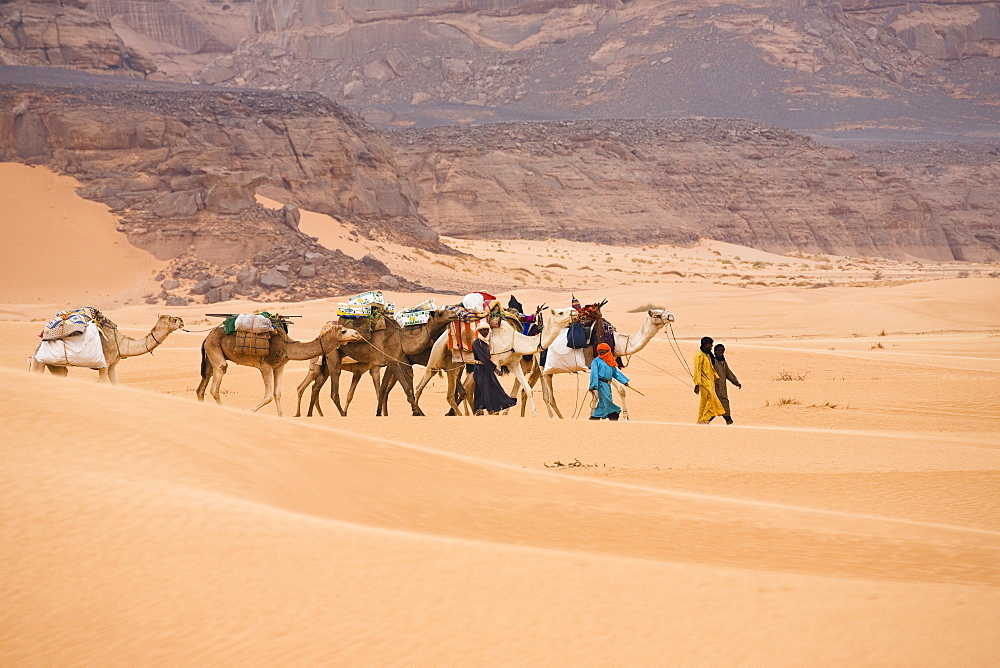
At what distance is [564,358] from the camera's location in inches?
659

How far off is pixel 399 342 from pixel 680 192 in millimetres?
70842

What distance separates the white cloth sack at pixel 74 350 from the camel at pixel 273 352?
4.56 ft

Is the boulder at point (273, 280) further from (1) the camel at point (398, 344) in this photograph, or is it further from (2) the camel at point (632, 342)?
(2) the camel at point (632, 342)

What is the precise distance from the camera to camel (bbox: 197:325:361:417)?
16.8m

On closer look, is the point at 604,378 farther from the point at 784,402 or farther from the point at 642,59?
the point at 642,59

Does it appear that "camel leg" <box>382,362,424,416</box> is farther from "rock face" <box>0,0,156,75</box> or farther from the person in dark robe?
"rock face" <box>0,0,156,75</box>

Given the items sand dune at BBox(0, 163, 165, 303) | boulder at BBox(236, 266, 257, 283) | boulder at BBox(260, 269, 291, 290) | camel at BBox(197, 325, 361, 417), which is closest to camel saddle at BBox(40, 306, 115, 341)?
camel at BBox(197, 325, 361, 417)

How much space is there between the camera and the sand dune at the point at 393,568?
5.48 m

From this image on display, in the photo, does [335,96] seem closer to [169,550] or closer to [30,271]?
[30,271]

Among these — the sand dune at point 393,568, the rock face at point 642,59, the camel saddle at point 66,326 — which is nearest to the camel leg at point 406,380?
the camel saddle at point 66,326

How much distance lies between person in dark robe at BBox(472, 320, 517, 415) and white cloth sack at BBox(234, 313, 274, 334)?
269 centimetres

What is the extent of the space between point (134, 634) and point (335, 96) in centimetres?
15966

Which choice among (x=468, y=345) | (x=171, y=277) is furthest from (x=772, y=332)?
(x=468, y=345)

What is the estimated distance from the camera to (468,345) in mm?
16625
